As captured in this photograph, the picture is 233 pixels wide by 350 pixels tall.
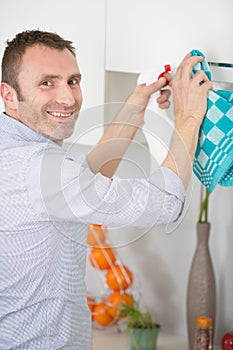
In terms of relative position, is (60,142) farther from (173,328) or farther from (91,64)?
(173,328)

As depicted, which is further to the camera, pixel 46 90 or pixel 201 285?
pixel 201 285

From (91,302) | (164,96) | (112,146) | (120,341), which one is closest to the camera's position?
(164,96)

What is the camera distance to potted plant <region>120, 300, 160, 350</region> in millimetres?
2172

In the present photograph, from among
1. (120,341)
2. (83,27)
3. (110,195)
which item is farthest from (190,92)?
(120,341)

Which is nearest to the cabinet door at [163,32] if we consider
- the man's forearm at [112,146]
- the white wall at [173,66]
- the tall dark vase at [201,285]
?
the white wall at [173,66]

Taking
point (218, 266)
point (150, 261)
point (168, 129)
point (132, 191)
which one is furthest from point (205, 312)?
point (132, 191)

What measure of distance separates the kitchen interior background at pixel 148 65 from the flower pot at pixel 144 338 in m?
0.19

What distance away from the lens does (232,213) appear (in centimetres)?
218

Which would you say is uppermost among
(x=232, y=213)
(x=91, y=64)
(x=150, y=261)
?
(x=91, y=64)

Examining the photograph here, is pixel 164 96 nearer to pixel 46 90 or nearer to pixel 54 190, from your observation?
pixel 46 90

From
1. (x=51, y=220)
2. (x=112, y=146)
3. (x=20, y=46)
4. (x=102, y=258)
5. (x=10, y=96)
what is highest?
(x=20, y=46)

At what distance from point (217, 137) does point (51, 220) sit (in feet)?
1.19

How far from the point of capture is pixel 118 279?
230 centimetres

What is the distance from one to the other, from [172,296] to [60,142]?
2.67ft
